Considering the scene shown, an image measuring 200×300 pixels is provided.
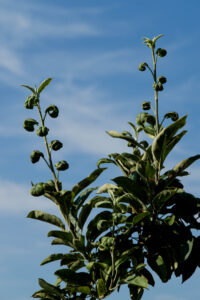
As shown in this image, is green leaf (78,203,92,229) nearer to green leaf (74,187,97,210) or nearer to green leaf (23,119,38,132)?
green leaf (74,187,97,210)

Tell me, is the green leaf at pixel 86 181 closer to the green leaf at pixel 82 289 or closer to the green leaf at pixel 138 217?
the green leaf at pixel 138 217

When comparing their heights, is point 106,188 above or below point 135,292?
above

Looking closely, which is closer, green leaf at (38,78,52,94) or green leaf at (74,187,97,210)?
green leaf at (74,187,97,210)

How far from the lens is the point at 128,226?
5.84 m

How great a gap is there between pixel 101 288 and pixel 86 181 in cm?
111

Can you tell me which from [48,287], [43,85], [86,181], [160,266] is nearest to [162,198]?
[160,266]

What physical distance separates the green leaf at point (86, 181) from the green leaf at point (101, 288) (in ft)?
3.17

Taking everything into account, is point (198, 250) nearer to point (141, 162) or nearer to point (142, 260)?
point (142, 260)

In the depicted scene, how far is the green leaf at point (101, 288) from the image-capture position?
5.33 m

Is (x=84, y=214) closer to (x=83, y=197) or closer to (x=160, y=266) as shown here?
(x=83, y=197)

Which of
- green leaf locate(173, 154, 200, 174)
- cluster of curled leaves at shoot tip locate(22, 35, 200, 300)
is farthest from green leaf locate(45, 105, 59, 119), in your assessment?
green leaf locate(173, 154, 200, 174)

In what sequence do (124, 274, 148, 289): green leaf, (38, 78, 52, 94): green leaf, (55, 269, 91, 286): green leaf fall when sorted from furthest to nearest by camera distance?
(38, 78, 52, 94): green leaf → (55, 269, 91, 286): green leaf → (124, 274, 148, 289): green leaf

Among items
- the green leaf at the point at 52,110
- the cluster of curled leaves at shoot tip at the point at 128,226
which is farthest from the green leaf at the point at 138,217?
the green leaf at the point at 52,110

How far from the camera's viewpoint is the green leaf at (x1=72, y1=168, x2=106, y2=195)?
570 cm
